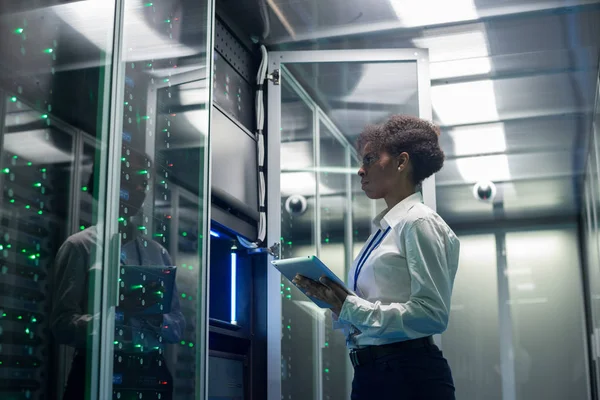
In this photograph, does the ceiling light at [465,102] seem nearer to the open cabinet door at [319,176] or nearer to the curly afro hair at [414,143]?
the open cabinet door at [319,176]

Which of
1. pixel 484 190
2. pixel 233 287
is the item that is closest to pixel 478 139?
pixel 484 190

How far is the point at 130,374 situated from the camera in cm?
202

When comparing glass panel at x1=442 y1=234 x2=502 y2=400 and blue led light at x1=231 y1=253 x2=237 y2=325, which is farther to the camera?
glass panel at x1=442 y1=234 x2=502 y2=400

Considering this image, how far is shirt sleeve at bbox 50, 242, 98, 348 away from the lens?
66.9 inches

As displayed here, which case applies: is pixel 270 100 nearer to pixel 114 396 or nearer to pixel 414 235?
pixel 414 235

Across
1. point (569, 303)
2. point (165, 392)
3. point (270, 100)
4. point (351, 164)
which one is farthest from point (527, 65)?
point (569, 303)

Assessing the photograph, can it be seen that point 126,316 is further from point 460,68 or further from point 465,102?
point 465,102

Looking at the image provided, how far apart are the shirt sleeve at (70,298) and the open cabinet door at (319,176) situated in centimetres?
189

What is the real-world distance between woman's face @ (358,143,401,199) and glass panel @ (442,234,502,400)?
5.16 meters

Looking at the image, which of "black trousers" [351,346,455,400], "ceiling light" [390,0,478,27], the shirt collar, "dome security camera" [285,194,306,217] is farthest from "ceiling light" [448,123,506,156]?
"black trousers" [351,346,455,400]

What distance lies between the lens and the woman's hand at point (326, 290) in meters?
2.18

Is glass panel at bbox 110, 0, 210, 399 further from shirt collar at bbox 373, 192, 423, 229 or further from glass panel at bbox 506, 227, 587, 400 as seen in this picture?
glass panel at bbox 506, 227, 587, 400

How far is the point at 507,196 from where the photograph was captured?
744 centimetres

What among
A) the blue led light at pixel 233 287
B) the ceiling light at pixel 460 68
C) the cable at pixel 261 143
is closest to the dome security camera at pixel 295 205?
the cable at pixel 261 143
